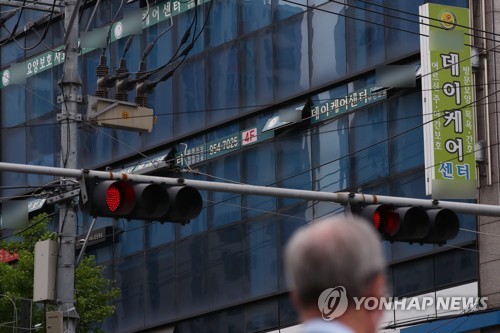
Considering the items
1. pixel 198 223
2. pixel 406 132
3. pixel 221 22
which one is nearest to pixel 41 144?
pixel 198 223

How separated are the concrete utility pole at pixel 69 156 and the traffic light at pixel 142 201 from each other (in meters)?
5.39

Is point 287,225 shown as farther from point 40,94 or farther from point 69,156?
point 69,156

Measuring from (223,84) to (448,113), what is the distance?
36.0 feet

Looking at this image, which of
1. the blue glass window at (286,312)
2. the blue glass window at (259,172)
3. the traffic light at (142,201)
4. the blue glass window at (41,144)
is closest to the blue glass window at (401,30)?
the blue glass window at (259,172)

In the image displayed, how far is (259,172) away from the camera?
3681 cm

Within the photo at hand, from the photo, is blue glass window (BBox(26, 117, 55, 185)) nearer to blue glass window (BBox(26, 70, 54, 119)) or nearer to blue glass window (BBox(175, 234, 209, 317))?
blue glass window (BBox(26, 70, 54, 119))

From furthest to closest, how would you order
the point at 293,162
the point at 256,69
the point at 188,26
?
1. the point at 188,26
2. the point at 256,69
3. the point at 293,162

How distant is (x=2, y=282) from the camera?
31.6m

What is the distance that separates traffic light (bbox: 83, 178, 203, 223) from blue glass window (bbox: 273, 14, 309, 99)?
20086 mm

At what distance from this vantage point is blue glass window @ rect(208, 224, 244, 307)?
3709 centimetres

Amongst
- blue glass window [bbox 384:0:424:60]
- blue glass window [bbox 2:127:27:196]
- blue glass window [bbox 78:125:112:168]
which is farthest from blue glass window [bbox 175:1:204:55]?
blue glass window [bbox 2:127:27:196]

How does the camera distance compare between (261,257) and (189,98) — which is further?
(189,98)

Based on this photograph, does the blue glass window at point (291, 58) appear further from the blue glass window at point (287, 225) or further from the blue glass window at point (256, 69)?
the blue glass window at point (287, 225)

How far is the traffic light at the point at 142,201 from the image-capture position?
1523 cm
